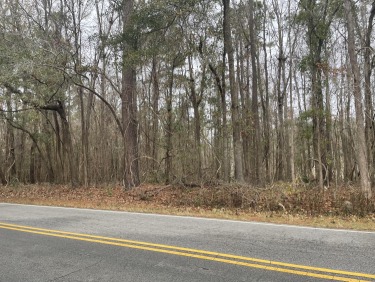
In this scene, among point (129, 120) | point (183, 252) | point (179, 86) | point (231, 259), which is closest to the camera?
point (231, 259)

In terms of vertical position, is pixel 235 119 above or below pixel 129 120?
below

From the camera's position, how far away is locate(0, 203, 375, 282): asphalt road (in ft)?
15.2

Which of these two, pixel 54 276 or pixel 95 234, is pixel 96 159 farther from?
pixel 54 276

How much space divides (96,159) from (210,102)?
11.6 meters

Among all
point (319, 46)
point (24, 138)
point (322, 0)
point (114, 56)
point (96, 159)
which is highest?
point (322, 0)

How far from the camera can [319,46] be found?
21.8 metres

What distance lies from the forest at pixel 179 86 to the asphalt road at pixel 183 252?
5809 mm


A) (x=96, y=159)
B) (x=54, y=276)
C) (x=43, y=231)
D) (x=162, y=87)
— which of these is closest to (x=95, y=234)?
(x=43, y=231)

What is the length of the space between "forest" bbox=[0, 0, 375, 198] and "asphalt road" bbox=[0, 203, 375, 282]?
19.1 ft

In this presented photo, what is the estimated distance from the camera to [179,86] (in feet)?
81.0

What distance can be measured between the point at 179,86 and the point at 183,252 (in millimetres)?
19876

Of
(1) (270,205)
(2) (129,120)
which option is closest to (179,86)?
(2) (129,120)

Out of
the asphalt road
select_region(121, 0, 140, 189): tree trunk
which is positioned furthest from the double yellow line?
select_region(121, 0, 140, 189): tree trunk

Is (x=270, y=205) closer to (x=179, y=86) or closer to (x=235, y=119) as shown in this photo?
(x=235, y=119)
